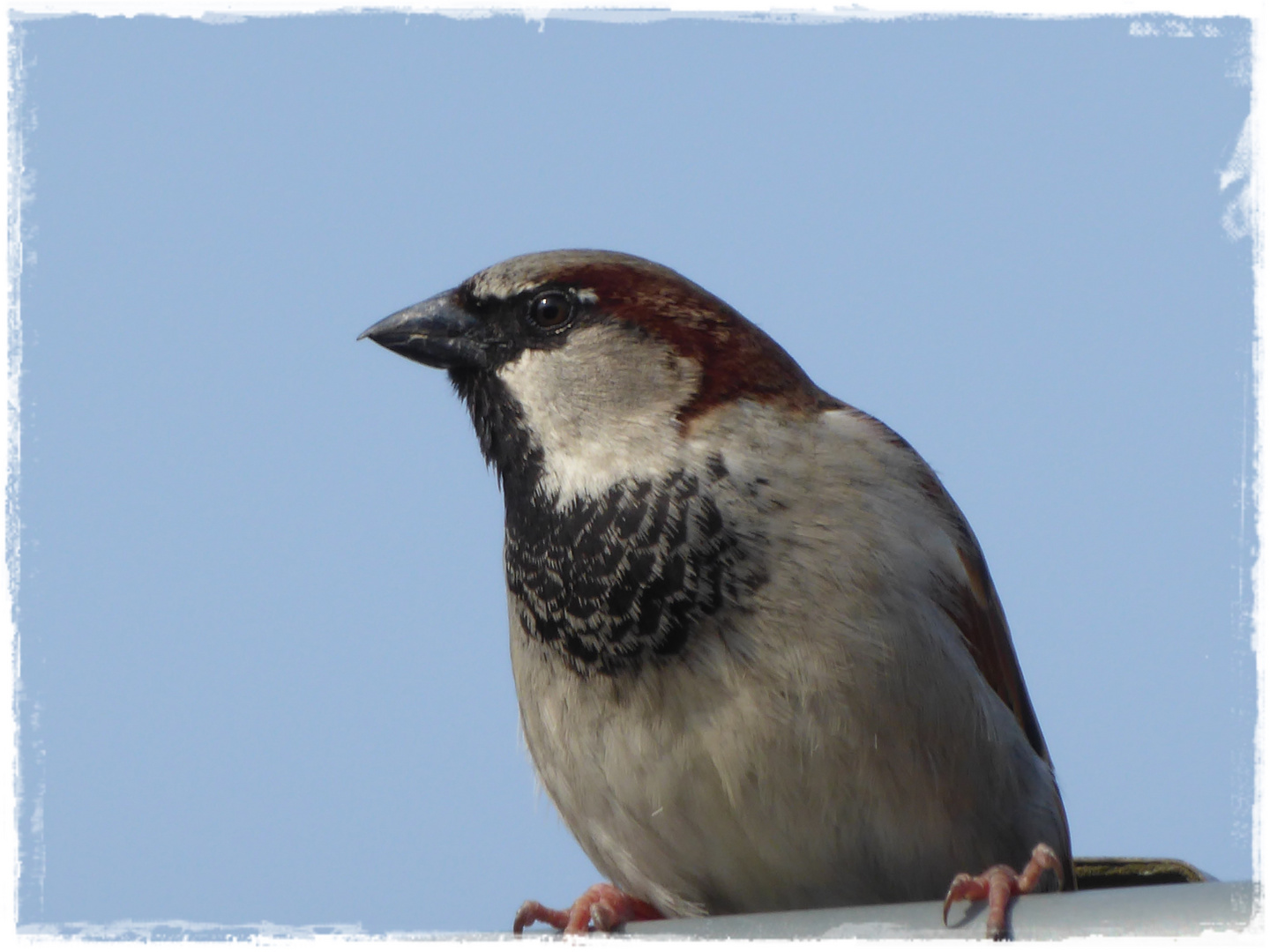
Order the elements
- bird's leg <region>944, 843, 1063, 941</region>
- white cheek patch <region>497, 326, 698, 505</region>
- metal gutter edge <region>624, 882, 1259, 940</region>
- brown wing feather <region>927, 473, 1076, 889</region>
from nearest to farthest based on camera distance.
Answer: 1. metal gutter edge <region>624, 882, 1259, 940</region>
2. bird's leg <region>944, 843, 1063, 941</region>
3. white cheek patch <region>497, 326, 698, 505</region>
4. brown wing feather <region>927, 473, 1076, 889</region>

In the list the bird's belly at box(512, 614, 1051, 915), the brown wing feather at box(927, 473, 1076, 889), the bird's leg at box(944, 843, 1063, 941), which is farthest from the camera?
the brown wing feather at box(927, 473, 1076, 889)

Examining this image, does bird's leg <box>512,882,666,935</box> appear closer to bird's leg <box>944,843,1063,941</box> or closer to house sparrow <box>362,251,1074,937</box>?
house sparrow <box>362,251,1074,937</box>

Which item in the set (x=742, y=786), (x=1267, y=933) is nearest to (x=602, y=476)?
(x=742, y=786)

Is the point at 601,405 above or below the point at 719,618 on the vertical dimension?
above

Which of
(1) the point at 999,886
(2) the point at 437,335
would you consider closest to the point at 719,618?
(1) the point at 999,886

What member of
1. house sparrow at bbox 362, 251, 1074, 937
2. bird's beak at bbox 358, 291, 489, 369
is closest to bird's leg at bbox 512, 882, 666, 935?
house sparrow at bbox 362, 251, 1074, 937

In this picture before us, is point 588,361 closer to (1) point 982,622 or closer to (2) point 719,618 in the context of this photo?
(2) point 719,618

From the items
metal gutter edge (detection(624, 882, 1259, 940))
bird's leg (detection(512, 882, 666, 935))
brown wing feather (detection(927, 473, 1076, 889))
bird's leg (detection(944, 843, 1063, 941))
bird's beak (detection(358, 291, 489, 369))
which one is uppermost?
bird's beak (detection(358, 291, 489, 369))

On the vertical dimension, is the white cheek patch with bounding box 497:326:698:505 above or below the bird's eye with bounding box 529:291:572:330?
below
